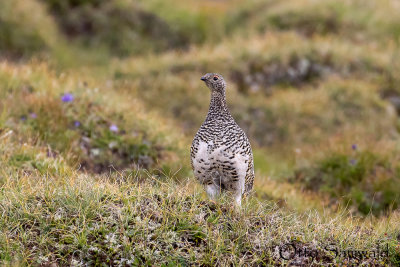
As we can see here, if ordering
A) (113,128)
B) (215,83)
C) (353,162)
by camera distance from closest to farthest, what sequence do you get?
1. (215,83)
2. (113,128)
3. (353,162)

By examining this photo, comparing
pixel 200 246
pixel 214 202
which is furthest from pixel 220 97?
pixel 200 246

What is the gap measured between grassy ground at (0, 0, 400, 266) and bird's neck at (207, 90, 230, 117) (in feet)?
2.90

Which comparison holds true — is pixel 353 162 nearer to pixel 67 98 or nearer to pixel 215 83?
pixel 215 83

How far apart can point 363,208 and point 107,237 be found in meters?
5.16

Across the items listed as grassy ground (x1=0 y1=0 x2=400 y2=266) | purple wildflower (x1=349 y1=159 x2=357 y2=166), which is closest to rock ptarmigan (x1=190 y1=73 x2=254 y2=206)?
grassy ground (x1=0 y1=0 x2=400 y2=266)

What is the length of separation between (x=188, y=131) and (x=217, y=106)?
5.27 meters

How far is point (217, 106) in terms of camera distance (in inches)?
241

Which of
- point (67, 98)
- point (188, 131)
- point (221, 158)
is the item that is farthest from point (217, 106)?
point (188, 131)

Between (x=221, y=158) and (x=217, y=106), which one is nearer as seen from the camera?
(x=221, y=158)

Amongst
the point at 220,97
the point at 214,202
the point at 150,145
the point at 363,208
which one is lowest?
the point at 363,208

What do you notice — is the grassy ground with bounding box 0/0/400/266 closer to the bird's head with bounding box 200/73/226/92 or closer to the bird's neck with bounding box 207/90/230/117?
the bird's neck with bounding box 207/90/230/117

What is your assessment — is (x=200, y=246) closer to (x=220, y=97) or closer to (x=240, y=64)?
(x=220, y=97)

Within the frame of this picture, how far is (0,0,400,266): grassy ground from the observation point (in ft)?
15.8

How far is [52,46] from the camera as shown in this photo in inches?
623
